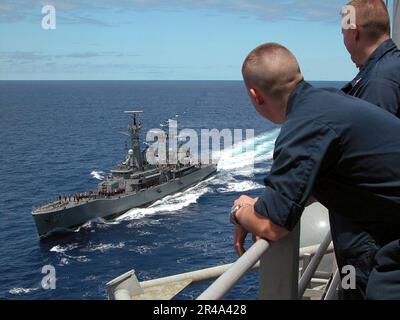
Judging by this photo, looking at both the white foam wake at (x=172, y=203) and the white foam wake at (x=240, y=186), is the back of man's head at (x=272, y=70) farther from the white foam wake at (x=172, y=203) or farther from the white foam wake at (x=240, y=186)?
the white foam wake at (x=240, y=186)

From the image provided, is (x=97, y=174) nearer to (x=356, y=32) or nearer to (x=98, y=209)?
(x=98, y=209)

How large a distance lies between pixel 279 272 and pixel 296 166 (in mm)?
705

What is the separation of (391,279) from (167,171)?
6112 centimetres

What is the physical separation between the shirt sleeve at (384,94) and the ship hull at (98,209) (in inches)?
1906

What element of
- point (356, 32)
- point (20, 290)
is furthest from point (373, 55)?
point (20, 290)

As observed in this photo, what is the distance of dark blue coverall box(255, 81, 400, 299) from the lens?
2.21m

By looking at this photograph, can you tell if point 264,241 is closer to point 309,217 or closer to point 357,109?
point 357,109

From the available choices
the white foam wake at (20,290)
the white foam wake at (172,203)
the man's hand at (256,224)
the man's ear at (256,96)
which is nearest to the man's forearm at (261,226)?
the man's hand at (256,224)

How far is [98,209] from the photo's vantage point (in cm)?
5416

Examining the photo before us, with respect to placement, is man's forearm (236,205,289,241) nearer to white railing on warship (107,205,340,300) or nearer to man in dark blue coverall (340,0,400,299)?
white railing on warship (107,205,340,300)

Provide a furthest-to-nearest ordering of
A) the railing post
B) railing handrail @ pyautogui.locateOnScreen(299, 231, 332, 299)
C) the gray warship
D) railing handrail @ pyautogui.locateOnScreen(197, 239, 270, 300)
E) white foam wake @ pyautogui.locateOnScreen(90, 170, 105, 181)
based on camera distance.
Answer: white foam wake @ pyautogui.locateOnScreen(90, 170, 105, 181) → the gray warship → railing handrail @ pyautogui.locateOnScreen(299, 231, 332, 299) → the railing post → railing handrail @ pyautogui.locateOnScreen(197, 239, 270, 300)

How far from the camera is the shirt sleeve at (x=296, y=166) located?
2.19m

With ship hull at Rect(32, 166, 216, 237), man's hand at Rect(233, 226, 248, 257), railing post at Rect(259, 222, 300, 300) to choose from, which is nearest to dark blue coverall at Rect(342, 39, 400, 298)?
railing post at Rect(259, 222, 300, 300)
